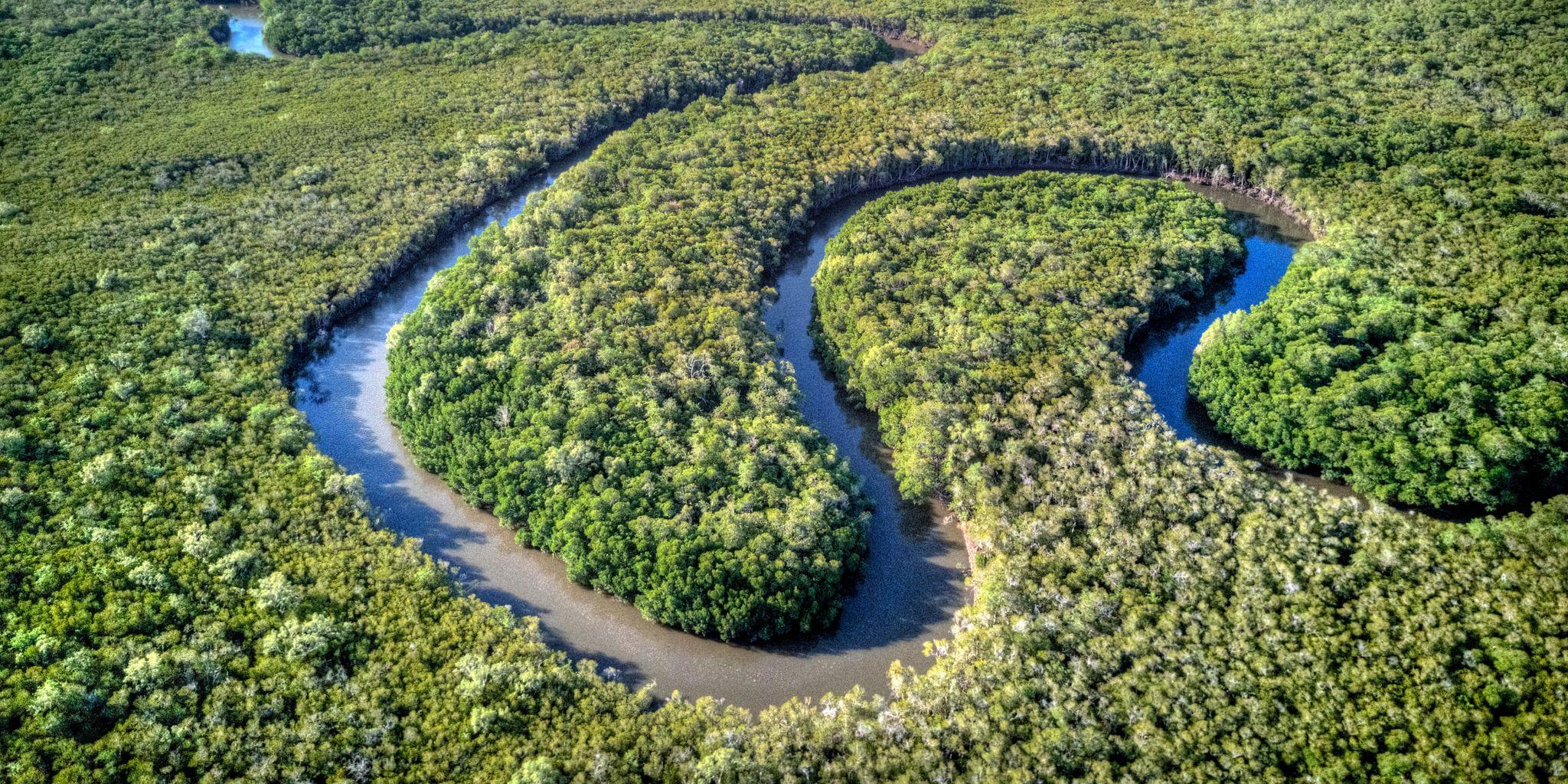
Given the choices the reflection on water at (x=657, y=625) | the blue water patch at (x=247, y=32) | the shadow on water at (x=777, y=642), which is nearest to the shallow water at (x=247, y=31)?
the blue water patch at (x=247, y=32)

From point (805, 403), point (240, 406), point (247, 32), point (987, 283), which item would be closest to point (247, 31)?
point (247, 32)

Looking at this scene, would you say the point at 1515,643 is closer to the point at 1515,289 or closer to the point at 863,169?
the point at 1515,289

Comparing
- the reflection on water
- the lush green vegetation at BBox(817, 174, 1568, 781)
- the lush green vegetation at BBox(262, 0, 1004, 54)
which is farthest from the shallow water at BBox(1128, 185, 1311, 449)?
the lush green vegetation at BBox(262, 0, 1004, 54)

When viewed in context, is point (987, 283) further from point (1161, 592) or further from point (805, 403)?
point (1161, 592)

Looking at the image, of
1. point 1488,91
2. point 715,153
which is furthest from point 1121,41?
point 715,153

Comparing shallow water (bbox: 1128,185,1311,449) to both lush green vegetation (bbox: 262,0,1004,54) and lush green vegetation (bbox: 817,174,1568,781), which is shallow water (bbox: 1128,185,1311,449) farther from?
lush green vegetation (bbox: 262,0,1004,54)
